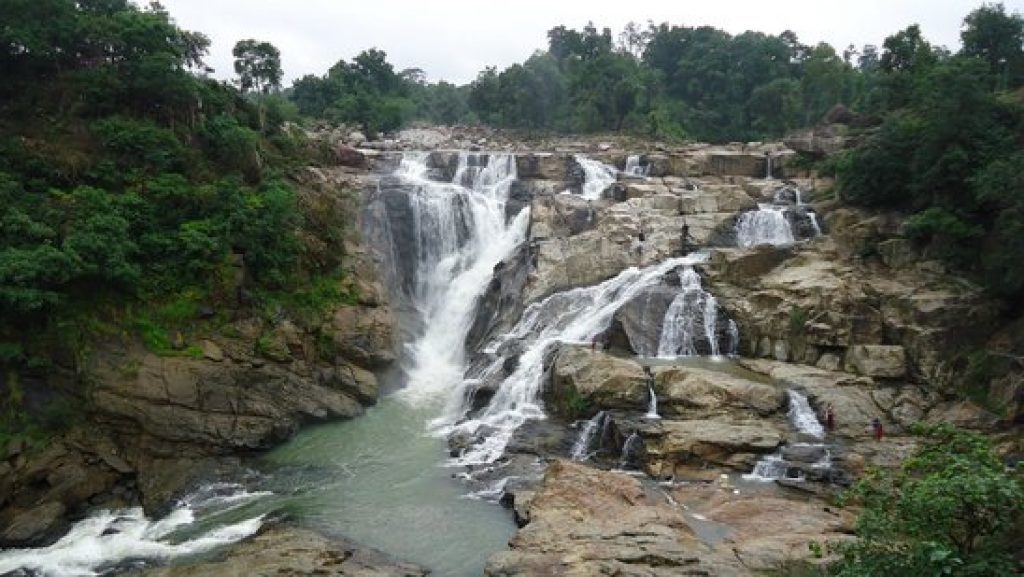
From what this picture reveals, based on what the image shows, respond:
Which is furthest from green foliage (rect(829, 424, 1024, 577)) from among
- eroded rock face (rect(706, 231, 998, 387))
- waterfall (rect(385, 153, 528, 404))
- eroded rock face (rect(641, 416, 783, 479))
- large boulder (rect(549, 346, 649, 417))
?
waterfall (rect(385, 153, 528, 404))

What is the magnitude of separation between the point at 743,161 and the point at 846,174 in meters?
10.8

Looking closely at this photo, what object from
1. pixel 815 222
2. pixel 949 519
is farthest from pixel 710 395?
pixel 815 222

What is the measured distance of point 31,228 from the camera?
65.4 feet

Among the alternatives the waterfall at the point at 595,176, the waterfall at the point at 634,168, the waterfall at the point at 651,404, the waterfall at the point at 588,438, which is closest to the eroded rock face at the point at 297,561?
the waterfall at the point at 588,438

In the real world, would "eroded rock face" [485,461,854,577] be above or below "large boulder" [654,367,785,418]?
below

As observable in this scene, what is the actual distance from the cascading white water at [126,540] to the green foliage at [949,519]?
13268 mm

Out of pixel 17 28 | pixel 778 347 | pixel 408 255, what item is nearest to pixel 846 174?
pixel 778 347

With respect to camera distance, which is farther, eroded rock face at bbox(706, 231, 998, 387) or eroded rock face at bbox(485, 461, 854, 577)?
eroded rock face at bbox(706, 231, 998, 387)

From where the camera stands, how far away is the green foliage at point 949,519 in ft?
26.3

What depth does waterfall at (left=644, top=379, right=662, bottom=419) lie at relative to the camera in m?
21.1

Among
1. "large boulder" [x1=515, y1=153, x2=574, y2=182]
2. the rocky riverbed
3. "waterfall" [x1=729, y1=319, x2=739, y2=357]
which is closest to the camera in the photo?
the rocky riverbed

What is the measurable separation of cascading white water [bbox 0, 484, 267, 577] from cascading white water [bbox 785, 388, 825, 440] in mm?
14589

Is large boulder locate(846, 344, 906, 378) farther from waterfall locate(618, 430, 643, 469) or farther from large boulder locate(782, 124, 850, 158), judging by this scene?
large boulder locate(782, 124, 850, 158)

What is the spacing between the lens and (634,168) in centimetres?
4112
